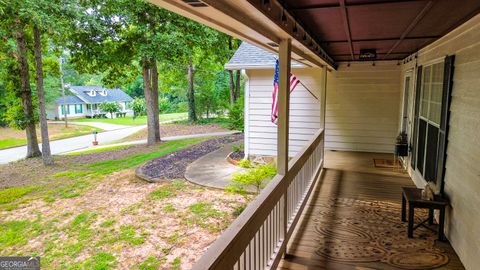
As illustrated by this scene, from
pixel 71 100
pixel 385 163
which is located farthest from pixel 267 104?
pixel 71 100

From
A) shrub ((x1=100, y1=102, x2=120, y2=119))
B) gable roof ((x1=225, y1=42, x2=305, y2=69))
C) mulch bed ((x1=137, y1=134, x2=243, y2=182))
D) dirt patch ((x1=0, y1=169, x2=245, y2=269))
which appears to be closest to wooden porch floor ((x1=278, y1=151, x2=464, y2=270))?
dirt patch ((x1=0, y1=169, x2=245, y2=269))

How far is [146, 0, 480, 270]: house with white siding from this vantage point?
7.42 feet

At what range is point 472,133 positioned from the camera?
9.53 ft

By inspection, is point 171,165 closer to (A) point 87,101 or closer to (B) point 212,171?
(B) point 212,171

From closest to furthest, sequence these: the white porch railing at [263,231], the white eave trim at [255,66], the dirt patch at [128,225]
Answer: the white porch railing at [263,231], the dirt patch at [128,225], the white eave trim at [255,66]

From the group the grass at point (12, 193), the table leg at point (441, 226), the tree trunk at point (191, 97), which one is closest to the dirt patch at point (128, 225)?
the grass at point (12, 193)

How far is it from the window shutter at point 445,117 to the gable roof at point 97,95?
126ft

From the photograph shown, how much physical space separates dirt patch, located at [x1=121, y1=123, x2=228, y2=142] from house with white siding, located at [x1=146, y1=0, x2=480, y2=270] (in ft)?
45.9

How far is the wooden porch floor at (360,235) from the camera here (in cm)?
326

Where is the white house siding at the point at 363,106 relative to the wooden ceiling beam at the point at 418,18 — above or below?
below

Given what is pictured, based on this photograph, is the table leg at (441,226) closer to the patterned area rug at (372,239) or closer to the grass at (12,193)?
the patterned area rug at (372,239)

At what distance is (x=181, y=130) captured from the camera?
67.9ft

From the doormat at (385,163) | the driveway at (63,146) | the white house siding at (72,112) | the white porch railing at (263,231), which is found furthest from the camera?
the white house siding at (72,112)

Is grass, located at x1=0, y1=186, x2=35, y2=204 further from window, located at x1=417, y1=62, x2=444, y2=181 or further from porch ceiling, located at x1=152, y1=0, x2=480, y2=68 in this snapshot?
window, located at x1=417, y1=62, x2=444, y2=181
